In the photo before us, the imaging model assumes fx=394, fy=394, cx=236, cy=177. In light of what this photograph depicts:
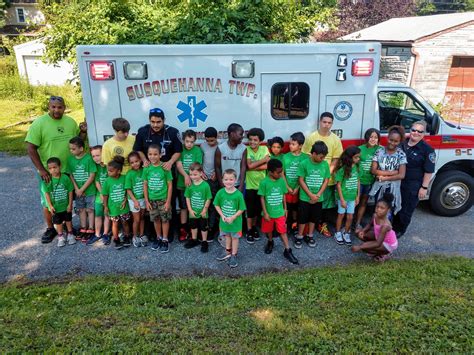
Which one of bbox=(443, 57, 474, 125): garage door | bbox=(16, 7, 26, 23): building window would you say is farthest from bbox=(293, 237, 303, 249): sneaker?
bbox=(16, 7, 26, 23): building window

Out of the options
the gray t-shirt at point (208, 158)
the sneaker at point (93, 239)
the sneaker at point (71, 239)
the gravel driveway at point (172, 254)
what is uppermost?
the gray t-shirt at point (208, 158)

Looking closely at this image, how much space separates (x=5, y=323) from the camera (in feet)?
11.5

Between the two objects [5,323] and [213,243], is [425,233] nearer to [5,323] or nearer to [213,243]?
[213,243]

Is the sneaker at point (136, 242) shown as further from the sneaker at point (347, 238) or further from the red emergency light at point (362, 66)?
the red emergency light at point (362, 66)

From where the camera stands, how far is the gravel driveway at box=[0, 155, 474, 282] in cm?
487

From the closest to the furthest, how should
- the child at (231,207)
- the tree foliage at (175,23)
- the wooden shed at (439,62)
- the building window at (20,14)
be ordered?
the child at (231,207)
the tree foliage at (175,23)
the wooden shed at (439,62)
the building window at (20,14)

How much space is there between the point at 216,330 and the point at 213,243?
2195mm

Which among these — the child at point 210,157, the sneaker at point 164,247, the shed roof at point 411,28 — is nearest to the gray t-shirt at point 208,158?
the child at point 210,157

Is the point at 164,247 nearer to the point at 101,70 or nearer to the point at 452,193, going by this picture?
the point at 101,70

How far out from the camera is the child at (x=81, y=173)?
5.25m

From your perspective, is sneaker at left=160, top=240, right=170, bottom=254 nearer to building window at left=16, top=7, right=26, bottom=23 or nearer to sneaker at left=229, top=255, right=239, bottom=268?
sneaker at left=229, top=255, right=239, bottom=268

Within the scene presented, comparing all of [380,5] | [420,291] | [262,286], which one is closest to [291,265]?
[262,286]

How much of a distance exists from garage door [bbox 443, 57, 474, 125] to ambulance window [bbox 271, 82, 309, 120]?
987 cm

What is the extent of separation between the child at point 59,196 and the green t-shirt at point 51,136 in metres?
0.17
